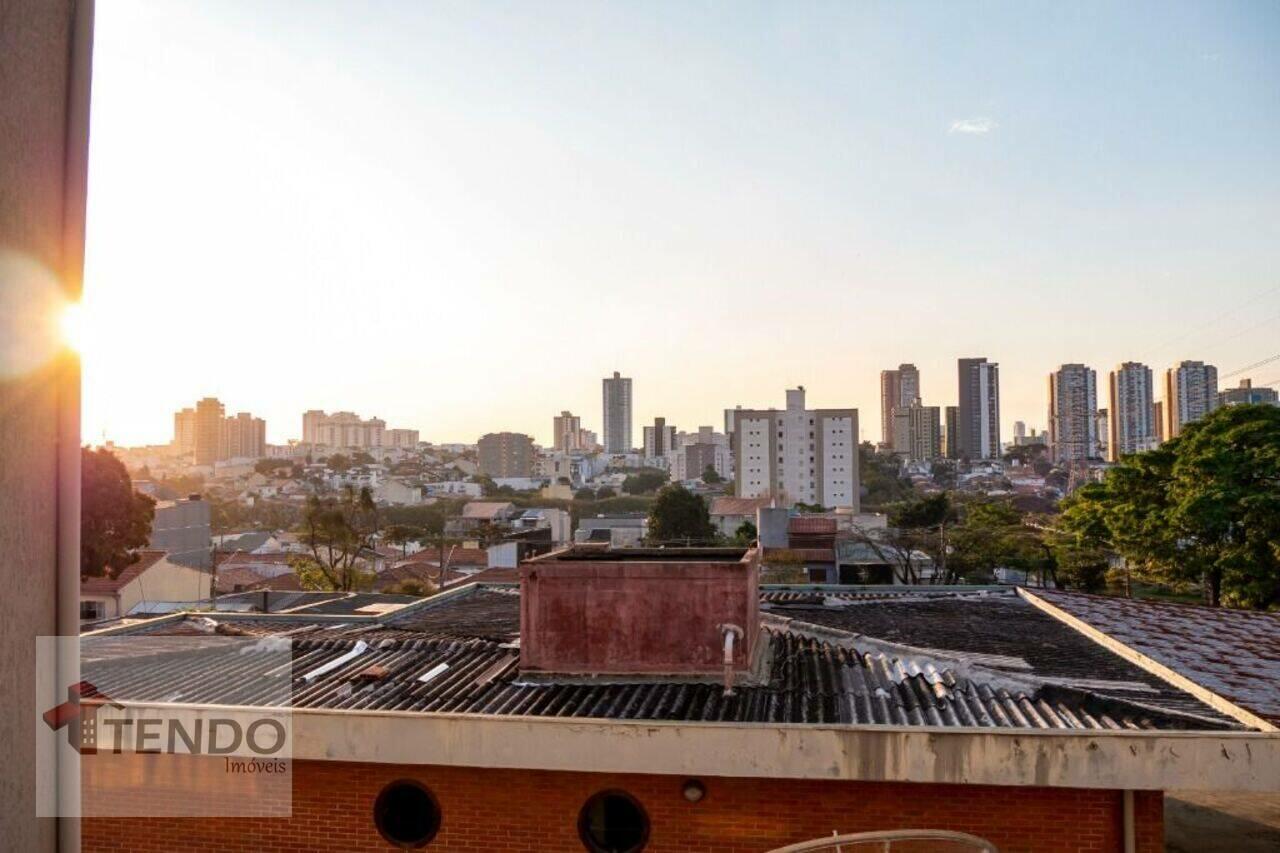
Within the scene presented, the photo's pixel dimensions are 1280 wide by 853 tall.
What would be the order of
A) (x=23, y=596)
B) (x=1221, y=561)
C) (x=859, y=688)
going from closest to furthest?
1. (x=23, y=596)
2. (x=859, y=688)
3. (x=1221, y=561)

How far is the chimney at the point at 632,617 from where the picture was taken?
789 centimetres

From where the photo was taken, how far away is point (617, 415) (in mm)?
193125

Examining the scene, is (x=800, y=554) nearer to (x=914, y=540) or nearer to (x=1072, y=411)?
(x=914, y=540)

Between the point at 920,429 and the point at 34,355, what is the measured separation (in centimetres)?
15677

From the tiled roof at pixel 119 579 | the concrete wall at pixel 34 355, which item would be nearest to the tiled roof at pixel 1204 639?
the concrete wall at pixel 34 355

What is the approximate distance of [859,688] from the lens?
759 centimetres

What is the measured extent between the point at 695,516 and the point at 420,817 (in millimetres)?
38070

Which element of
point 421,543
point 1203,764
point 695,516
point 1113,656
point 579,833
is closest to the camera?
point 1203,764

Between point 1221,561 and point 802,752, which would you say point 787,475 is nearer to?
point 1221,561

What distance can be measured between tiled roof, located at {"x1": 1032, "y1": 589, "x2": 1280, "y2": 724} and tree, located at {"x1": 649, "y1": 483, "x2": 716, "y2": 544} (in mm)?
30340

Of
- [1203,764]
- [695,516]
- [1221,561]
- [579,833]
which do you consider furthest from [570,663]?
[695,516]

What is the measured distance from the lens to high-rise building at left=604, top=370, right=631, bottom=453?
19162 cm

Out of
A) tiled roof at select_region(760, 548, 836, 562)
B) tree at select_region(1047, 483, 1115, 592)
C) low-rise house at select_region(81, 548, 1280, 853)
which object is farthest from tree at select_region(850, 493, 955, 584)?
low-rise house at select_region(81, 548, 1280, 853)

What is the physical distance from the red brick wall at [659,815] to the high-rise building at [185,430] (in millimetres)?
146816
